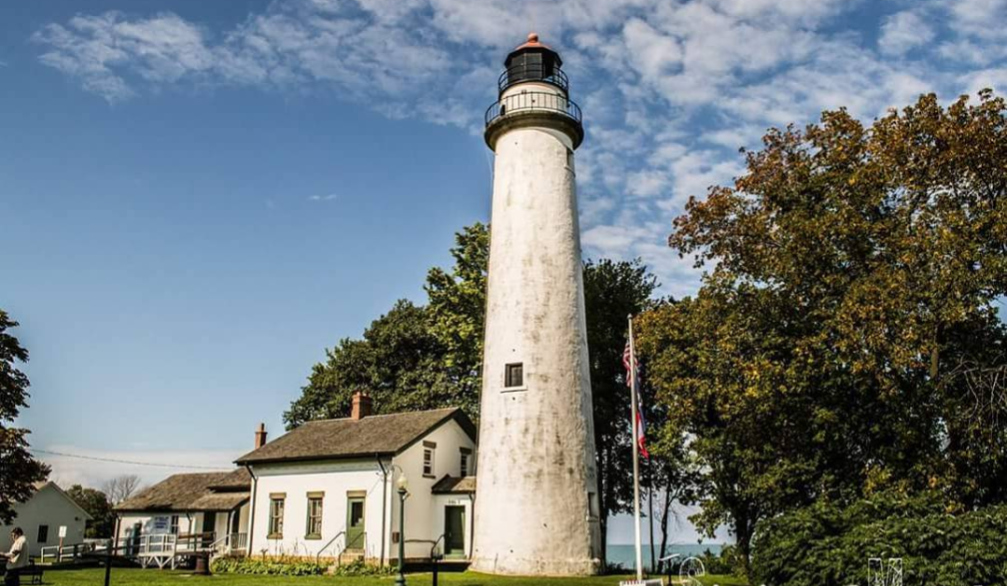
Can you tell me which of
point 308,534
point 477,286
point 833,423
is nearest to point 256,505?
point 308,534

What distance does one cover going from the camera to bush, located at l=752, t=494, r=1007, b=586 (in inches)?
535

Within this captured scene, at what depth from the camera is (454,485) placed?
86.3ft

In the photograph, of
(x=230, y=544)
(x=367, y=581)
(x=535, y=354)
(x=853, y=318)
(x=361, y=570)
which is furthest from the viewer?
(x=230, y=544)

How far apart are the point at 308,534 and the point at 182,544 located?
7037 millimetres

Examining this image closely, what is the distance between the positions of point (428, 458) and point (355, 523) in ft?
10.5

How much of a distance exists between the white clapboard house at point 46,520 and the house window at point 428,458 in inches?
1115

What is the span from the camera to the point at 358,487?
25922mm

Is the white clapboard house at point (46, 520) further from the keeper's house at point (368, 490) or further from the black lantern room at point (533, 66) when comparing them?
the black lantern room at point (533, 66)

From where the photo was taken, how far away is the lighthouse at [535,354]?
20.9 m

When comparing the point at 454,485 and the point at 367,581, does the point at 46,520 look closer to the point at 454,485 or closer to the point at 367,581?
the point at 454,485

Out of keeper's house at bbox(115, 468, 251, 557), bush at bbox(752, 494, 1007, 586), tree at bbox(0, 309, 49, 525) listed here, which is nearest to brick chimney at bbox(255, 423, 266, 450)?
keeper's house at bbox(115, 468, 251, 557)

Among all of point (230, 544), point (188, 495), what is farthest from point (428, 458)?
point (188, 495)

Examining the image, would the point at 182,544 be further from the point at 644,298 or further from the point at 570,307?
the point at 644,298

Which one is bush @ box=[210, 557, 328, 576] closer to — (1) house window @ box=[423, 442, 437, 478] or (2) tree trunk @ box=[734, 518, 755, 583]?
(1) house window @ box=[423, 442, 437, 478]
